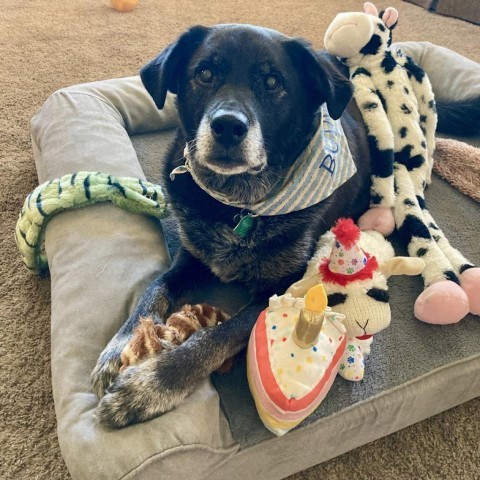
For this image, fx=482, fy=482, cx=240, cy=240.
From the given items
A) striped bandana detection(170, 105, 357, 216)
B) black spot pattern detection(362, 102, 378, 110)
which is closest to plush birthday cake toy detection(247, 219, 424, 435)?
striped bandana detection(170, 105, 357, 216)

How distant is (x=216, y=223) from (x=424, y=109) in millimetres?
1021

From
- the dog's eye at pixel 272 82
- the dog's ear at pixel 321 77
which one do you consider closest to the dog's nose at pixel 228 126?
the dog's eye at pixel 272 82

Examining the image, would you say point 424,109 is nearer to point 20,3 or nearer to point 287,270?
point 287,270

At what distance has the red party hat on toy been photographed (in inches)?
41.1

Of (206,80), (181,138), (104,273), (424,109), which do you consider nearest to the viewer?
(206,80)

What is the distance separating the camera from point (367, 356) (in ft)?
4.22

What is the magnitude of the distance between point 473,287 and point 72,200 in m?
1.21

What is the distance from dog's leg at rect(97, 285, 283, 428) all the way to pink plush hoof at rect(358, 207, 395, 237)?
72 cm

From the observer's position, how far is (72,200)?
148 centimetres

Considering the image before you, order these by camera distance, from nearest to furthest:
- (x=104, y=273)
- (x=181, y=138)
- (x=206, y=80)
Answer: (x=206, y=80)
(x=104, y=273)
(x=181, y=138)

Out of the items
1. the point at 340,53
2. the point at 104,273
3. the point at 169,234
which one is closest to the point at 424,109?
the point at 340,53

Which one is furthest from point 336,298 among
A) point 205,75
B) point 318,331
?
point 205,75

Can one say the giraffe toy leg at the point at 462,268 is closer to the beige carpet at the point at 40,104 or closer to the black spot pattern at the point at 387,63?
the beige carpet at the point at 40,104

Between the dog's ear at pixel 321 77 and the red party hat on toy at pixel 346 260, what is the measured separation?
1.19ft
